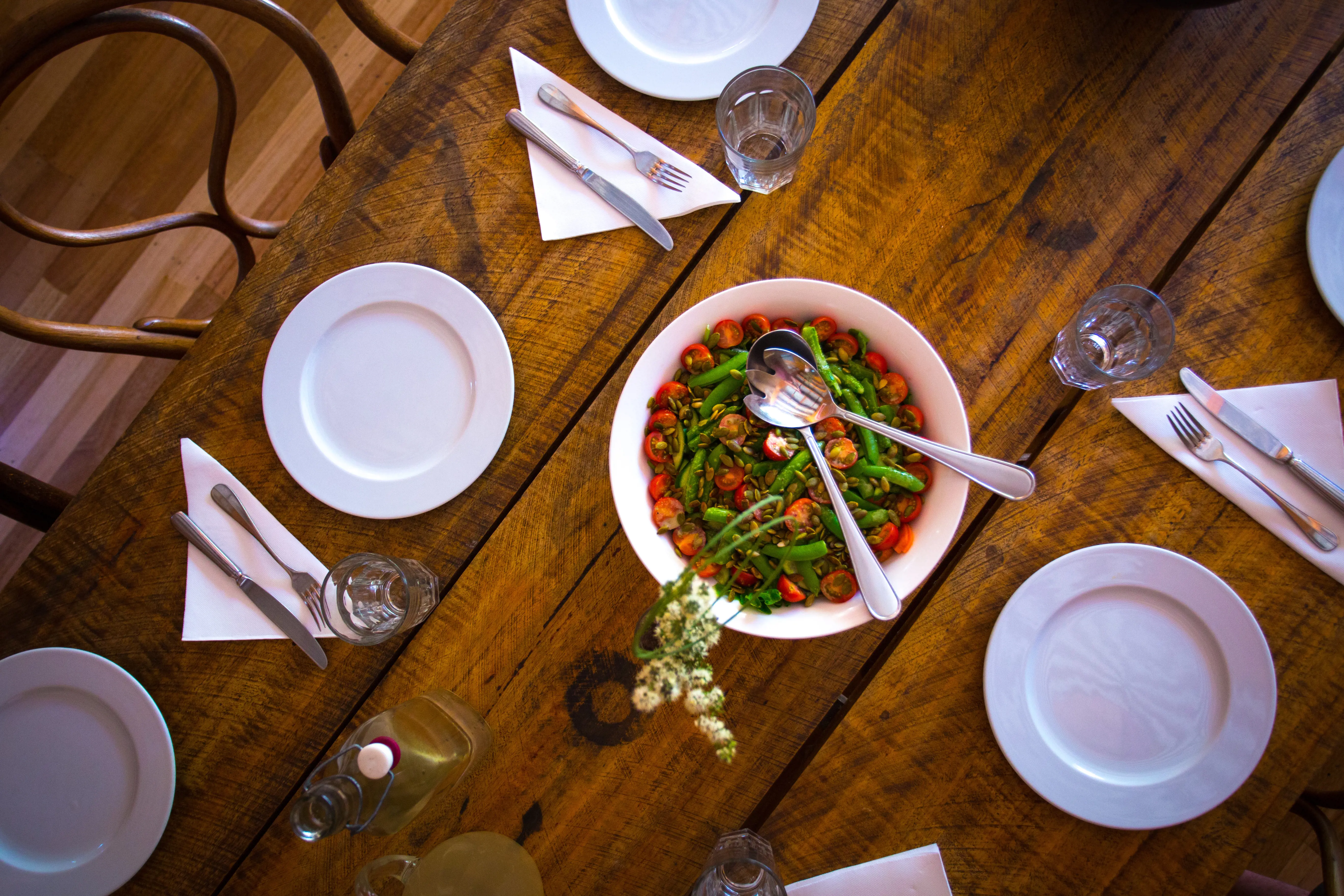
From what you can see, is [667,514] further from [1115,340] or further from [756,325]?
[1115,340]

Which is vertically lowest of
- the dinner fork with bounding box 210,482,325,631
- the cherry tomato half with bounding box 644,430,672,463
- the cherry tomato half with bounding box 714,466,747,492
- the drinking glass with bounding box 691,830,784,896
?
the dinner fork with bounding box 210,482,325,631

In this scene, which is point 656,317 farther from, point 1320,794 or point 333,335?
point 1320,794

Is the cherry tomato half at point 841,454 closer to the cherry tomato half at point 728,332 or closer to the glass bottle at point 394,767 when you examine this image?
the cherry tomato half at point 728,332

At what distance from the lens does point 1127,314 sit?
1.14 metres

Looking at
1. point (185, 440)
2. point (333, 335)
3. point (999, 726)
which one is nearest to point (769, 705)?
point (999, 726)

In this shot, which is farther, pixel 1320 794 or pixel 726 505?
pixel 1320 794

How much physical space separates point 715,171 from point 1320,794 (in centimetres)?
157

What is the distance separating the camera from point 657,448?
1.06 metres

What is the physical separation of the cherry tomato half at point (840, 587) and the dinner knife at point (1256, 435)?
610 mm

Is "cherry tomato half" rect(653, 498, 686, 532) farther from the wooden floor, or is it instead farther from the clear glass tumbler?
the wooden floor

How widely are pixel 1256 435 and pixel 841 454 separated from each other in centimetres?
63

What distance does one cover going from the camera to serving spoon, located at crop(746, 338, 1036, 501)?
999 mm

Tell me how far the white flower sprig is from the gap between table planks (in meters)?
0.21

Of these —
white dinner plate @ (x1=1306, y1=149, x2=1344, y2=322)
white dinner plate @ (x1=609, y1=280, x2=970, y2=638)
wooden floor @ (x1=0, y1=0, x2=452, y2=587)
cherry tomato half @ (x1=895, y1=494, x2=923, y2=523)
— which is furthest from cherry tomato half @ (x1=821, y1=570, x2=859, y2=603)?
wooden floor @ (x1=0, y1=0, x2=452, y2=587)
